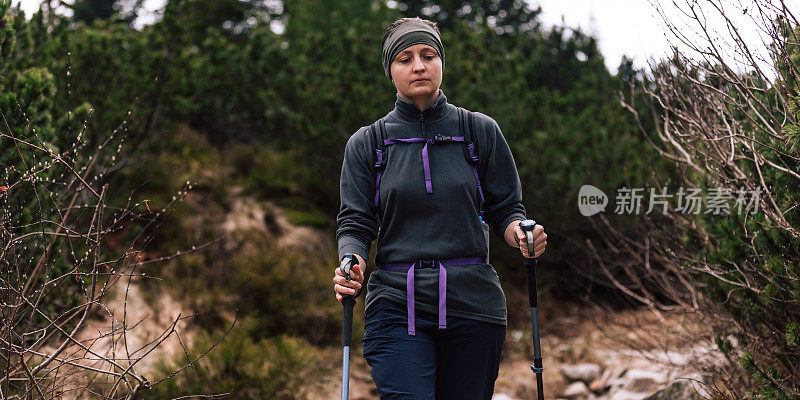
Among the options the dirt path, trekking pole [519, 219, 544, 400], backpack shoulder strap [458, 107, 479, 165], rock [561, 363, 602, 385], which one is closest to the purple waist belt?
trekking pole [519, 219, 544, 400]

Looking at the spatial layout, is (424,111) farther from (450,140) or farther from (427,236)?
(427,236)

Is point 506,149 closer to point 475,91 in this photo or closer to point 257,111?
point 475,91

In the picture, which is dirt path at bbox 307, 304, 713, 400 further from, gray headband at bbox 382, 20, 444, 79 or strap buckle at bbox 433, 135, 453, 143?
gray headband at bbox 382, 20, 444, 79

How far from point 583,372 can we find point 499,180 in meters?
4.73

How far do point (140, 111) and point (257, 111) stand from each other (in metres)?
2.55

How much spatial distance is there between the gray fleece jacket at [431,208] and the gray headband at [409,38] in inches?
8.3

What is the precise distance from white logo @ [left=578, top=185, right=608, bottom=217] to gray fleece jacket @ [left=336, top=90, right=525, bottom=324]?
5.46 metres

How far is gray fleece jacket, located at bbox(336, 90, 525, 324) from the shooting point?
7.95ft

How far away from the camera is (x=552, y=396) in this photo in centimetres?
638

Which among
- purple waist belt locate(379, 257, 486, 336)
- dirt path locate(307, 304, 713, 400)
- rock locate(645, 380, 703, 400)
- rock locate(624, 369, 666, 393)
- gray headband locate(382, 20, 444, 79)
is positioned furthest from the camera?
rock locate(624, 369, 666, 393)

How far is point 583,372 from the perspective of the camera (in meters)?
6.80

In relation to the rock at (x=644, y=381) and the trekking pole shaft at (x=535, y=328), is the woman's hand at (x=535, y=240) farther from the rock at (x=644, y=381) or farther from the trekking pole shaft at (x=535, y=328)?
the rock at (x=644, y=381)

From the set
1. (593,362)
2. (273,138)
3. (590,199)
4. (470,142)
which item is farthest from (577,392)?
(273,138)

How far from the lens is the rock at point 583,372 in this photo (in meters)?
6.73
